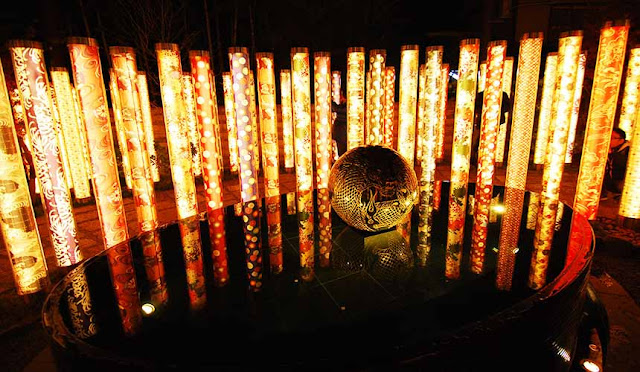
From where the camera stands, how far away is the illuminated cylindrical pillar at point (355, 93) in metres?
4.38

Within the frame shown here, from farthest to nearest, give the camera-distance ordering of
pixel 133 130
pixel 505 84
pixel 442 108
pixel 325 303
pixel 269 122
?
pixel 505 84, pixel 442 108, pixel 269 122, pixel 133 130, pixel 325 303

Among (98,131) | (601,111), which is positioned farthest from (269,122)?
(601,111)

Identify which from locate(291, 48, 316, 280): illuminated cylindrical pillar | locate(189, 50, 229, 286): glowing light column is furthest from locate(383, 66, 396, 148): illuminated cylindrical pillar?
locate(189, 50, 229, 286): glowing light column

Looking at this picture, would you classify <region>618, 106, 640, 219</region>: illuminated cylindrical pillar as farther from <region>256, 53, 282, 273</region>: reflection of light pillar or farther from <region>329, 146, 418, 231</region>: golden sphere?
<region>256, 53, 282, 273</region>: reflection of light pillar

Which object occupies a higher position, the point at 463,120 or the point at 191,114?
the point at 191,114

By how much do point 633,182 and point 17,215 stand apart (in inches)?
219

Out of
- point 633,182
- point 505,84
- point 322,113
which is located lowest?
point 633,182

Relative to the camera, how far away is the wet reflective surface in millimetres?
1305

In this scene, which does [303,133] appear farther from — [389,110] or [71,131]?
[71,131]

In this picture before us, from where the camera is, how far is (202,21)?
1118cm

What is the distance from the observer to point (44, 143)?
9.63ft

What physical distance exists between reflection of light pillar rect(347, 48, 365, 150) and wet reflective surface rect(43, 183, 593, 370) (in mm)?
2511

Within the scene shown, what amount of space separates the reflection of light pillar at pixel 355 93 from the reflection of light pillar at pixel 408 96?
0.60 m

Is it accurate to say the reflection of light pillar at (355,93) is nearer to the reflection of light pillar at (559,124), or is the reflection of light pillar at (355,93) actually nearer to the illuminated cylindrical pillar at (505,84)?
the reflection of light pillar at (559,124)
